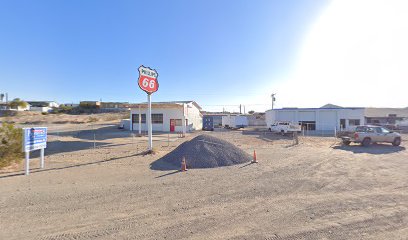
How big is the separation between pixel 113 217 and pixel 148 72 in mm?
12505

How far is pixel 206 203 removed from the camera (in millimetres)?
5922

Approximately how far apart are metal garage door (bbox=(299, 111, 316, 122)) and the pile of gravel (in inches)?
1162

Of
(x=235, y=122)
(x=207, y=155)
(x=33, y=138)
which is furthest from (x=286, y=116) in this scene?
Result: (x=33, y=138)

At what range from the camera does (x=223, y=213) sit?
17.3ft

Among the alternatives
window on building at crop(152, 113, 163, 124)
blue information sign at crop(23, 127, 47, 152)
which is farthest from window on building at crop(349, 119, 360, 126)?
blue information sign at crop(23, 127, 47, 152)

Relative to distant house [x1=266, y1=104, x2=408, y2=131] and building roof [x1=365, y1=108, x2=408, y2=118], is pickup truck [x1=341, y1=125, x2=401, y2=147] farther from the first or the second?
building roof [x1=365, y1=108, x2=408, y2=118]

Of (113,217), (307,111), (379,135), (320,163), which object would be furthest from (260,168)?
(307,111)

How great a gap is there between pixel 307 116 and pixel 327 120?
318cm

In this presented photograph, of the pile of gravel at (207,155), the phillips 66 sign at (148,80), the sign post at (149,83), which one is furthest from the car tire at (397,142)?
the phillips 66 sign at (148,80)

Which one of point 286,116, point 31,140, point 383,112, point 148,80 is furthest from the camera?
point 383,112

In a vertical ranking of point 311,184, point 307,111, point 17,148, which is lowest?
point 311,184

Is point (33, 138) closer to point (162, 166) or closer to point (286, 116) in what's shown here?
point (162, 166)

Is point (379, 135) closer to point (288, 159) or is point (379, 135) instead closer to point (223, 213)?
point (288, 159)

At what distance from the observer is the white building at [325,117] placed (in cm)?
3497
